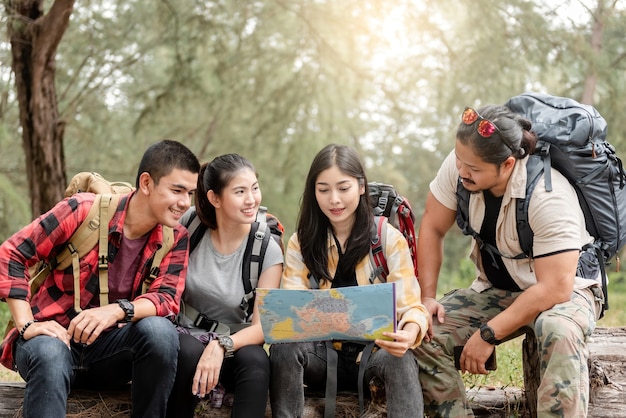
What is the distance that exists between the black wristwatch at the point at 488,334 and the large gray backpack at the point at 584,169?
0.40 metres

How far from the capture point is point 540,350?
3.14 m

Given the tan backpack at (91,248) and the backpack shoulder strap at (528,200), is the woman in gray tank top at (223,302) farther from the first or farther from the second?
the backpack shoulder strap at (528,200)

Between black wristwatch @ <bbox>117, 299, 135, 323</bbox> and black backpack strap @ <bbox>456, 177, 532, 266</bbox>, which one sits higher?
black backpack strap @ <bbox>456, 177, 532, 266</bbox>

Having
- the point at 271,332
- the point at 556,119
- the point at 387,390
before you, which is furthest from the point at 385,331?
the point at 556,119

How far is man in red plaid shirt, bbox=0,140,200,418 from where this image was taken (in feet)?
9.87

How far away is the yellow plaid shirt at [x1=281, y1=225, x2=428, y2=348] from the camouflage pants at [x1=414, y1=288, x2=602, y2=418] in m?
0.28

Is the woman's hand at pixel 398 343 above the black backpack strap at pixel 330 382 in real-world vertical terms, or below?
above

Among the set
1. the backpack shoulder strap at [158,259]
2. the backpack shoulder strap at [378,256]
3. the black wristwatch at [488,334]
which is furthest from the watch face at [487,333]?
the backpack shoulder strap at [158,259]

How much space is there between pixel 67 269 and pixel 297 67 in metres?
5.27

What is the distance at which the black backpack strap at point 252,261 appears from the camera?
3.43m

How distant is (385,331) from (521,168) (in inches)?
40.1

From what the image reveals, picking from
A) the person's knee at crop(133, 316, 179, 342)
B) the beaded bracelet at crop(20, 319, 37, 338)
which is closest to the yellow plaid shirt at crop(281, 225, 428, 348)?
the person's knee at crop(133, 316, 179, 342)

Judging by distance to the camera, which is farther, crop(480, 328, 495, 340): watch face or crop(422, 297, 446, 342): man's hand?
crop(422, 297, 446, 342): man's hand

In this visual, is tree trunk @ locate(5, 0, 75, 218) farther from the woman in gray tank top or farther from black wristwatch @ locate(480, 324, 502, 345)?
black wristwatch @ locate(480, 324, 502, 345)
